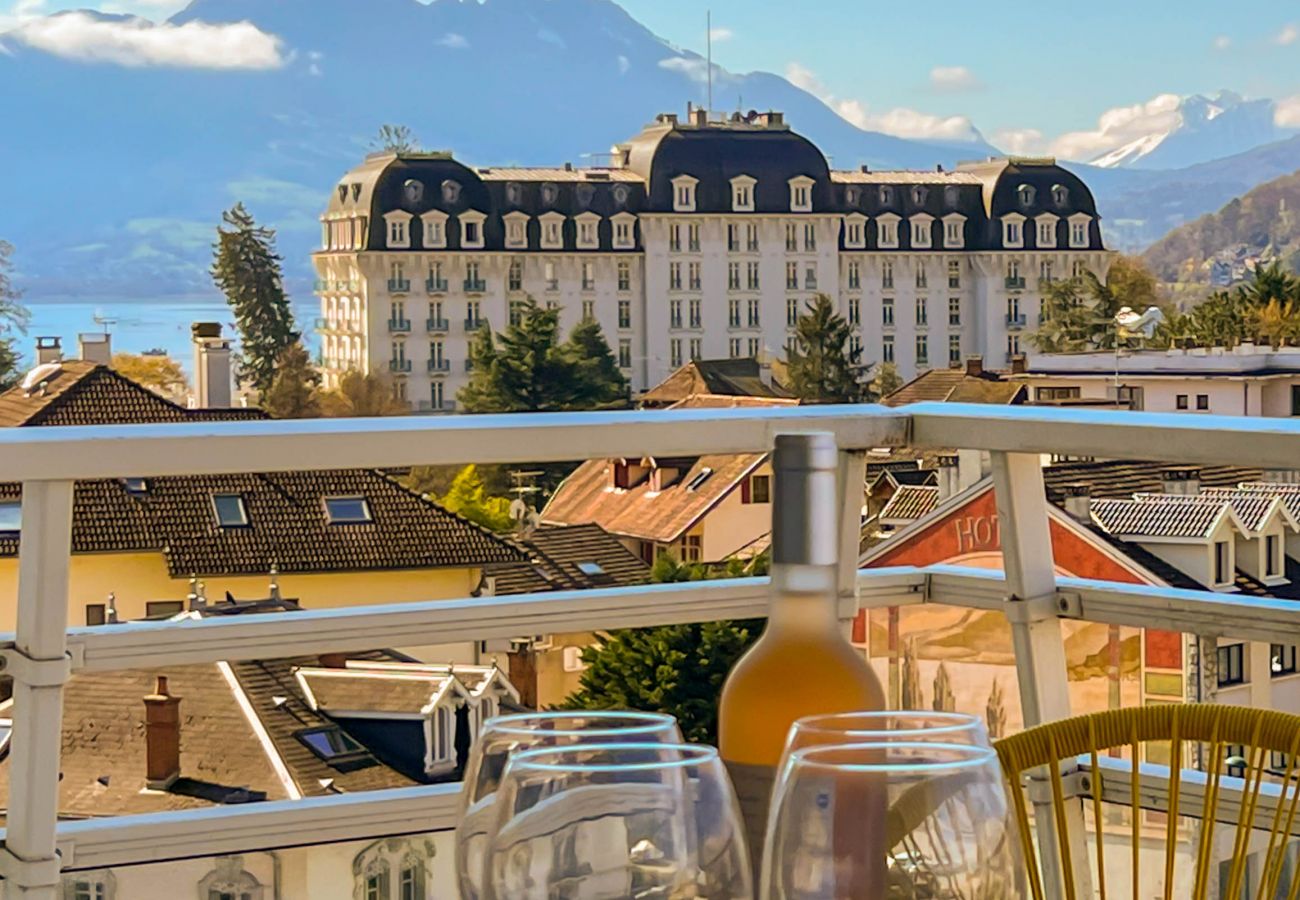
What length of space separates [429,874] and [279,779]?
8.20 meters

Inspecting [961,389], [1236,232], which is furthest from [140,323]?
[1236,232]

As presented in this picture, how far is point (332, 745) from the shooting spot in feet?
31.0

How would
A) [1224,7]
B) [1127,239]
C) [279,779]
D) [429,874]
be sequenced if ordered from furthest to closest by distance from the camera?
[1224,7] → [1127,239] → [279,779] → [429,874]

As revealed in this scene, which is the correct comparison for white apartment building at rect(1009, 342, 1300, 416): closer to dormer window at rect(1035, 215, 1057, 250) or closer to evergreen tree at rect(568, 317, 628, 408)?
evergreen tree at rect(568, 317, 628, 408)

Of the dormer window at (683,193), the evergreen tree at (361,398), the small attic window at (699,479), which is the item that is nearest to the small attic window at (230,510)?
the small attic window at (699,479)

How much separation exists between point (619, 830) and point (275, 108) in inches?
3719

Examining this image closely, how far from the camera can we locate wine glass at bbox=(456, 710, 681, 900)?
36 centimetres

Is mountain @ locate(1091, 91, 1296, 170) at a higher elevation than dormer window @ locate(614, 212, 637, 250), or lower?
higher

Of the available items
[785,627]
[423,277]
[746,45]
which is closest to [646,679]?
[785,627]

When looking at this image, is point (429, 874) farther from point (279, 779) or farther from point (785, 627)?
point (279, 779)

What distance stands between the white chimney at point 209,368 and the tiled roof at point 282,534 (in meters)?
6.21

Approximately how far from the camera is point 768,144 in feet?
129

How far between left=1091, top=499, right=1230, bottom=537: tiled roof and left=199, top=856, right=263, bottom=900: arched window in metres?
6.99

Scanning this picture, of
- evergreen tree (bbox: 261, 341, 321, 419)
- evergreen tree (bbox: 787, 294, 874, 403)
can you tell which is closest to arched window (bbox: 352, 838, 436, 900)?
evergreen tree (bbox: 261, 341, 321, 419)
